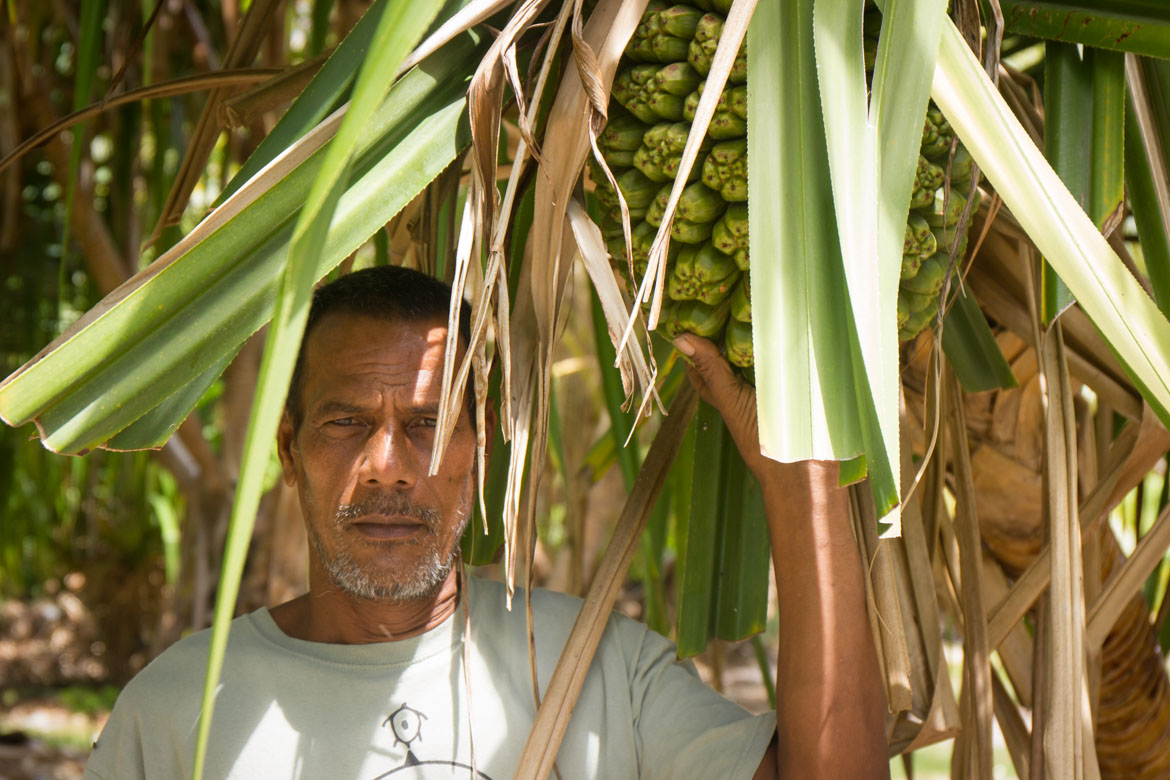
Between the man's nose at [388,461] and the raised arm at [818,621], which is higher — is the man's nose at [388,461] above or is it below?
above

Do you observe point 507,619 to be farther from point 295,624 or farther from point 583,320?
point 583,320

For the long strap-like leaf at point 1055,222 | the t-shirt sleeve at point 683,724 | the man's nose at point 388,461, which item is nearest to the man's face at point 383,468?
the man's nose at point 388,461

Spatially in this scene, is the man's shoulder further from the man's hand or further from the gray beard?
the man's hand

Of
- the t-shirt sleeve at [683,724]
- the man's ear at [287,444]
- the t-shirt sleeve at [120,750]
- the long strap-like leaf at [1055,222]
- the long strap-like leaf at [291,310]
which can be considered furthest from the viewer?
the man's ear at [287,444]

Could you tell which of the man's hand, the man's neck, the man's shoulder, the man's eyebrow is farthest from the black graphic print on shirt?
the man's hand

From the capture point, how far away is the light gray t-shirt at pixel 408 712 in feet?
3.77

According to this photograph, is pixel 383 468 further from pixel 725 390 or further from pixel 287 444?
pixel 725 390

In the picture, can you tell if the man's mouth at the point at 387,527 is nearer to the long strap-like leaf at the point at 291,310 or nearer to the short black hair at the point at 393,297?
the short black hair at the point at 393,297

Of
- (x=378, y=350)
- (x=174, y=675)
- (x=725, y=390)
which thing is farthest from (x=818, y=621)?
(x=174, y=675)

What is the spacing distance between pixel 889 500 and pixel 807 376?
0.29 ft

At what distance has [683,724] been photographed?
116 cm

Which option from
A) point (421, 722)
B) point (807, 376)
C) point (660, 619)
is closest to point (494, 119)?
point (807, 376)

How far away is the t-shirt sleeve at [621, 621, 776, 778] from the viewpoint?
3.54ft

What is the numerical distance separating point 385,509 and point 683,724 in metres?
0.40
